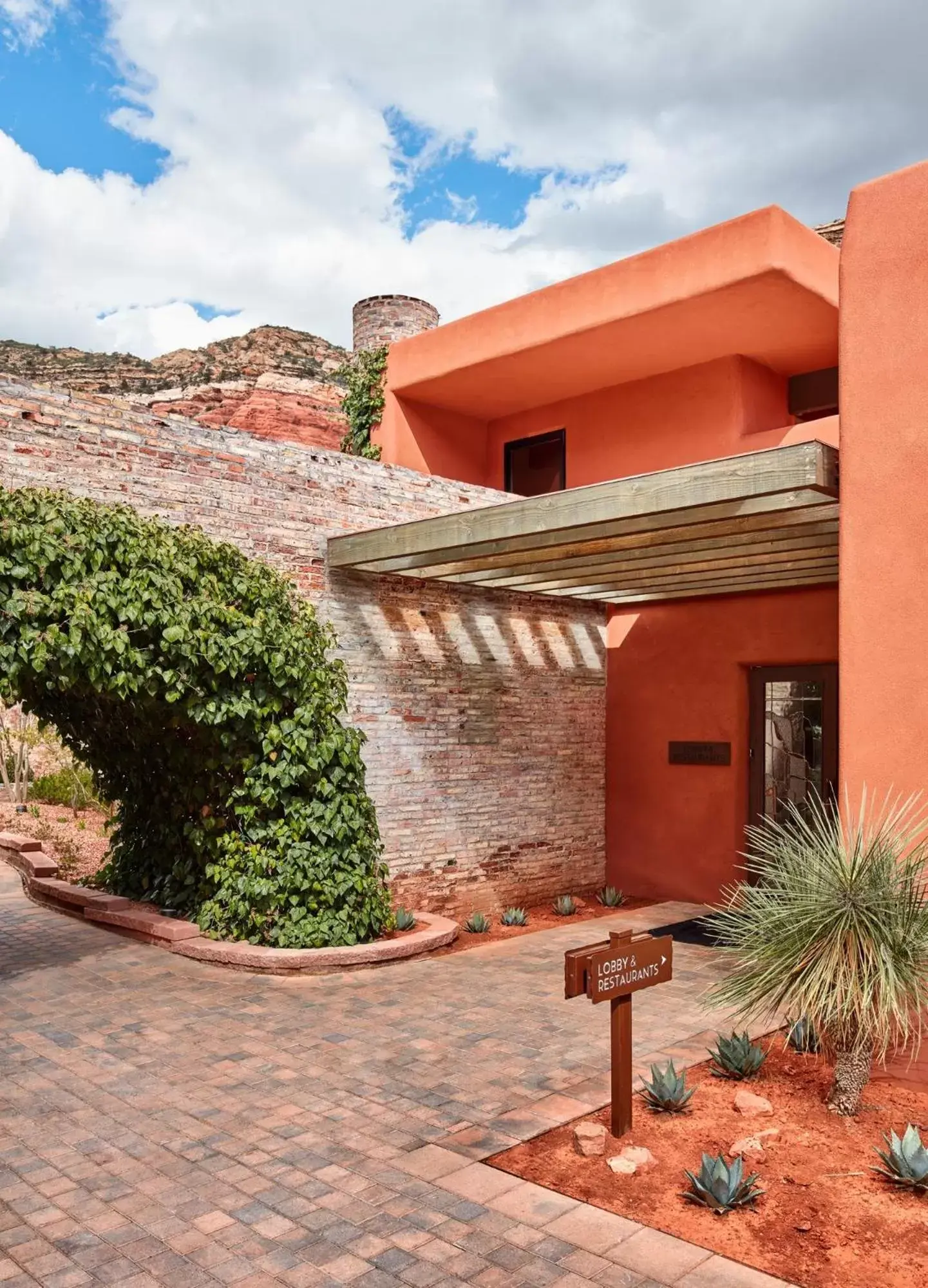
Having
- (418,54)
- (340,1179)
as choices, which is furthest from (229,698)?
(418,54)

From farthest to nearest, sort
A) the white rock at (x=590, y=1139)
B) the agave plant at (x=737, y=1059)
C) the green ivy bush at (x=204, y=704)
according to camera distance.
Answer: the green ivy bush at (x=204, y=704) < the agave plant at (x=737, y=1059) < the white rock at (x=590, y=1139)

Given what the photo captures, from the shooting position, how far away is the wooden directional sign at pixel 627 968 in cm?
409

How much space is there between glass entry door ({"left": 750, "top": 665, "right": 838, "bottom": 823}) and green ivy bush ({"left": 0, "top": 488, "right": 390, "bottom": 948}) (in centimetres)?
430

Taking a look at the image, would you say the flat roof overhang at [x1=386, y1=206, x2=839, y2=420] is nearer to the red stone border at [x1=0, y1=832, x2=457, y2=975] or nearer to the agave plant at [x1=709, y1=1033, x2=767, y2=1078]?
the red stone border at [x1=0, y1=832, x2=457, y2=975]

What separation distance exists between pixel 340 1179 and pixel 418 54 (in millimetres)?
10584

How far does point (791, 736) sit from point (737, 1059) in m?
5.54

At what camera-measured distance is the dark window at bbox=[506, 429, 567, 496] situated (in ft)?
40.2

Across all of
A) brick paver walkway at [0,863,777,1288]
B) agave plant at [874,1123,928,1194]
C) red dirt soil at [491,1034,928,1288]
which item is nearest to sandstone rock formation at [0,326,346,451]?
brick paver walkway at [0,863,777,1288]

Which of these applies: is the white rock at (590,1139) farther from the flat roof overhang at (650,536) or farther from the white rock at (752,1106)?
the flat roof overhang at (650,536)

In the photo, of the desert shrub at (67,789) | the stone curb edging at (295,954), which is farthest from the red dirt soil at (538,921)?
the desert shrub at (67,789)

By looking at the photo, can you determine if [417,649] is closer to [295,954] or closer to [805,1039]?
[295,954]

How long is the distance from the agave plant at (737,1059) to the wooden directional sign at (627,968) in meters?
0.77

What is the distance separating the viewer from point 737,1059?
491 cm

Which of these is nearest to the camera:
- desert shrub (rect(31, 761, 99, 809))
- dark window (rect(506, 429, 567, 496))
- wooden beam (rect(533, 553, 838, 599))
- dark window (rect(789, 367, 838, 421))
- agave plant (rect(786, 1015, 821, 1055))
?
agave plant (rect(786, 1015, 821, 1055))
